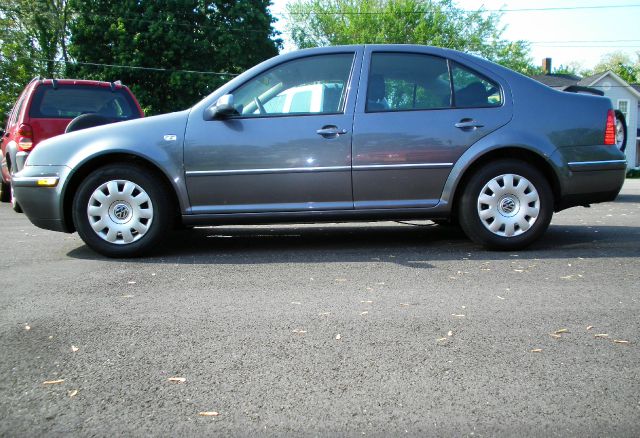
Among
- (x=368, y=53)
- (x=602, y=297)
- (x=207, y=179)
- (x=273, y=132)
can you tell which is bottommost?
(x=602, y=297)

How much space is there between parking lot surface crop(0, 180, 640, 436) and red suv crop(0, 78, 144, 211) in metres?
3.53

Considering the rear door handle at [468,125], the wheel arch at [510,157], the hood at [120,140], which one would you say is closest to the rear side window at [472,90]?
the rear door handle at [468,125]

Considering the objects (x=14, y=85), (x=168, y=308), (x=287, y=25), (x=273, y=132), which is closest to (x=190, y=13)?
(x=14, y=85)

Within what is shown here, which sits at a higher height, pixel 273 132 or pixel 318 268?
pixel 273 132

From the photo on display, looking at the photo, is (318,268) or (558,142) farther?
(558,142)

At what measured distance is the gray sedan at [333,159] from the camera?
17.2 ft

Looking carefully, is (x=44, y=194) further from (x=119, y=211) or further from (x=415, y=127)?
(x=415, y=127)

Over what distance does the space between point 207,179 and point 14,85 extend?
114 ft

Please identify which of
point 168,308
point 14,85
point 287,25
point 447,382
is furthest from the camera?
point 287,25

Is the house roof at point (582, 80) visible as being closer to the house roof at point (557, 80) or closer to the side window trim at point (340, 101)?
the house roof at point (557, 80)

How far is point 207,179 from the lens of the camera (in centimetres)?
525

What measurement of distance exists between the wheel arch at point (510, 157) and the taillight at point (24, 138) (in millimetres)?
5813

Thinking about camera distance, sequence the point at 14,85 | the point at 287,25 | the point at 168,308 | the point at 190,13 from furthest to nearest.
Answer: the point at 287,25
the point at 14,85
the point at 190,13
the point at 168,308

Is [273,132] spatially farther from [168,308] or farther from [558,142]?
[558,142]
